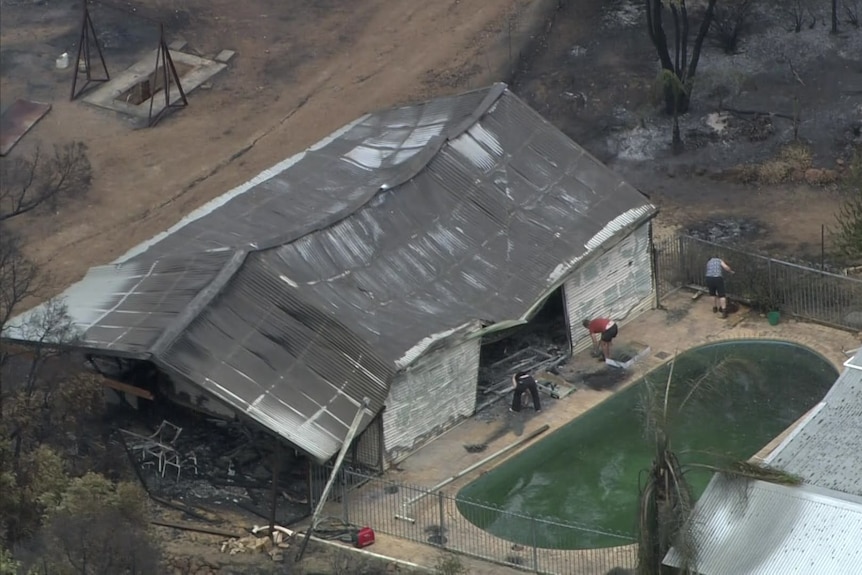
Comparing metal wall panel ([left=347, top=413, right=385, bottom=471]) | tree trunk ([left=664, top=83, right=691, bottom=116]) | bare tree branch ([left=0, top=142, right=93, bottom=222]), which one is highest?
bare tree branch ([left=0, top=142, right=93, bottom=222])

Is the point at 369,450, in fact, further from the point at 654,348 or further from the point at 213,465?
the point at 654,348

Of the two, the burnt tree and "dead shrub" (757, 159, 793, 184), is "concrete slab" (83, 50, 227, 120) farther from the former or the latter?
"dead shrub" (757, 159, 793, 184)

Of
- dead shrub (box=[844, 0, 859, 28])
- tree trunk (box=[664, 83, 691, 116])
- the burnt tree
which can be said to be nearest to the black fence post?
the burnt tree

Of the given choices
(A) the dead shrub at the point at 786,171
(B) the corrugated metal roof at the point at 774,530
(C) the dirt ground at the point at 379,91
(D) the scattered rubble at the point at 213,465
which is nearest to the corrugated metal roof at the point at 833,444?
(B) the corrugated metal roof at the point at 774,530

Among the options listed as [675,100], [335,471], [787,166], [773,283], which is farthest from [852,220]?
[335,471]

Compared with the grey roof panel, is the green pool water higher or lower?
lower

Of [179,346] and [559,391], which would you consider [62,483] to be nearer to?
[179,346]
